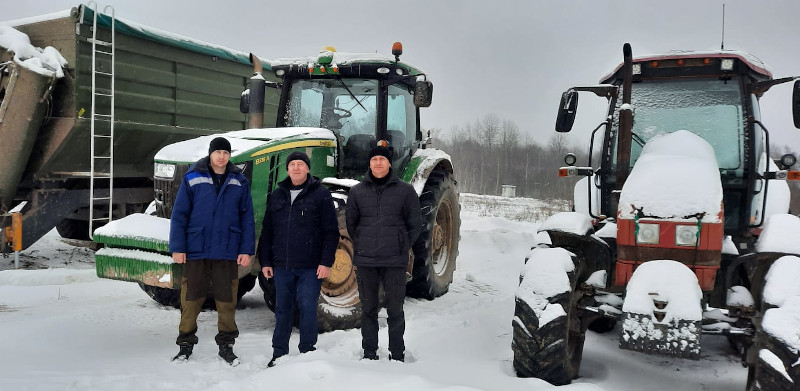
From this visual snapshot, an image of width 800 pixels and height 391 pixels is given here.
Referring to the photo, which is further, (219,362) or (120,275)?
(120,275)

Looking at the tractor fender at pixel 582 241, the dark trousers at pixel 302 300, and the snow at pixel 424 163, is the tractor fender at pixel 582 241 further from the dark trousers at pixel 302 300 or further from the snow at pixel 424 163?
the snow at pixel 424 163

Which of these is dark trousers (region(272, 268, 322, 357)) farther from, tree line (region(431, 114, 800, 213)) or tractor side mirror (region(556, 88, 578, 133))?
tree line (region(431, 114, 800, 213))

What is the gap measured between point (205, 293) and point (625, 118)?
3.26 m

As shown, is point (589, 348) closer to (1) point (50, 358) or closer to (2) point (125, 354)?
(2) point (125, 354)

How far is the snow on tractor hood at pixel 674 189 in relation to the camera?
3.48 meters

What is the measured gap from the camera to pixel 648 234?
355 cm

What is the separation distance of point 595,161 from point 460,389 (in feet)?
9.21

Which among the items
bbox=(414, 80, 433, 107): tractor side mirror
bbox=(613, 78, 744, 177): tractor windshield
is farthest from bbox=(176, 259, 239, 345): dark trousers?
bbox=(613, 78, 744, 177): tractor windshield

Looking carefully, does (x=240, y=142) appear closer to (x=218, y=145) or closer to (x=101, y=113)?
(x=218, y=145)

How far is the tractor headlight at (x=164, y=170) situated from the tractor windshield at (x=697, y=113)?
3.71 meters

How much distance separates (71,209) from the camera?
261 inches

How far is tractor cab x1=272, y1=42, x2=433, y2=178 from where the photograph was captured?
5.75m

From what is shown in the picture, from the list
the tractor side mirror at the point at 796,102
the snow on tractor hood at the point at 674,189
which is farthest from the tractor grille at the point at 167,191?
the tractor side mirror at the point at 796,102

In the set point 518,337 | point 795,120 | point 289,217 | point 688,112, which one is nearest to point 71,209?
point 289,217
